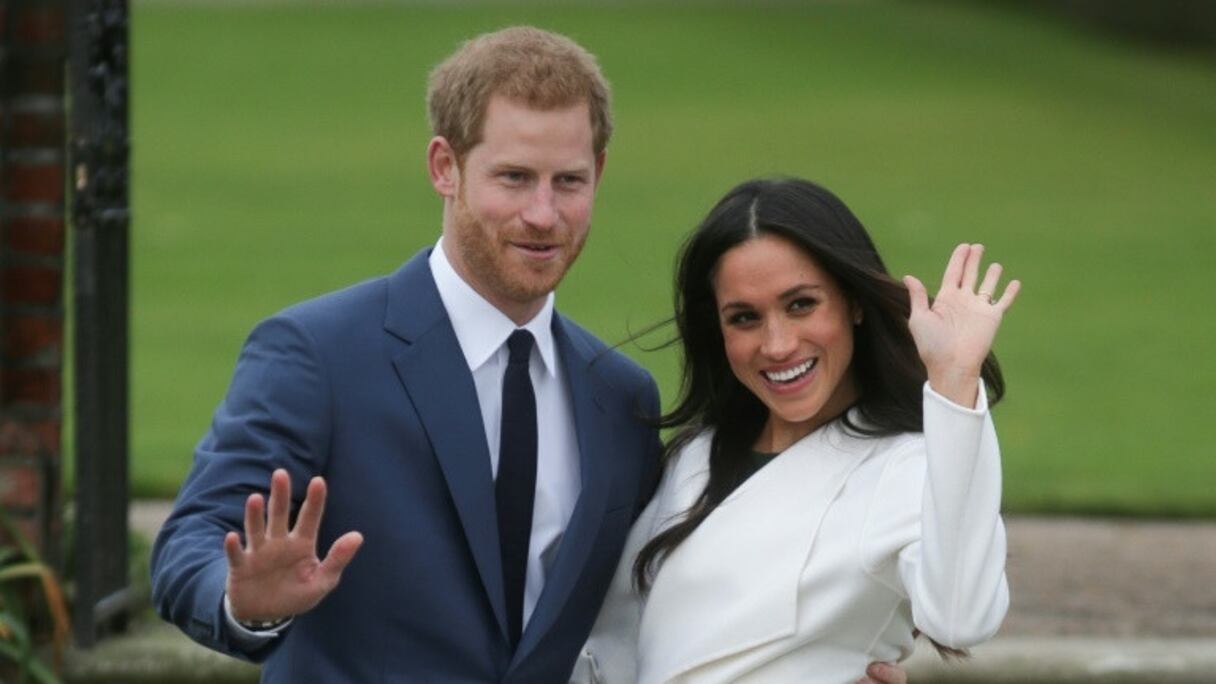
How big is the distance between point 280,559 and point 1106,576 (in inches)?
197

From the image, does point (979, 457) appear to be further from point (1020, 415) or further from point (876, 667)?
point (1020, 415)

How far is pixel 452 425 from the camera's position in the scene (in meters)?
3.98

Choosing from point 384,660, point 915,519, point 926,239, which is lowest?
point 926,239

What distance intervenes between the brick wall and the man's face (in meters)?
2.81

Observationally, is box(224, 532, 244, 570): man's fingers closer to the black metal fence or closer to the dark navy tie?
the dark navy tie

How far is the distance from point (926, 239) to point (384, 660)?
12.9 metres

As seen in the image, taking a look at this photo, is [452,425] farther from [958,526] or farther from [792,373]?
[958,526]

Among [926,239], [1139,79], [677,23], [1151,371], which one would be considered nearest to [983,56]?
[1139,79]

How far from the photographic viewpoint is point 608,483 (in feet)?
13.7

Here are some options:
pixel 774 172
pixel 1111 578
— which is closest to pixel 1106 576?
pixel 1111 578

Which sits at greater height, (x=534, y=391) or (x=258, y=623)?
(x=534, y=391)

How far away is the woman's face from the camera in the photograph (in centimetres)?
416

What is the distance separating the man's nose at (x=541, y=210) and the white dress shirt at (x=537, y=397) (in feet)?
0.74

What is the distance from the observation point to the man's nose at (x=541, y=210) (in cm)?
391
